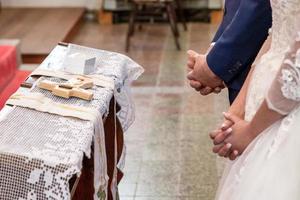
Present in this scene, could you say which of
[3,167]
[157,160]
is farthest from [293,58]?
[157,160]

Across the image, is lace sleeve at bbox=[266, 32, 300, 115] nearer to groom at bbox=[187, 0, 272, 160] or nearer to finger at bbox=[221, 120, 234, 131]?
finger at bbox=[221, 120, 234, 131]

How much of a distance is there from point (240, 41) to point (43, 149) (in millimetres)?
715

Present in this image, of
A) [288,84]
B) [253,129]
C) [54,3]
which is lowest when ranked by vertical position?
[54,3]

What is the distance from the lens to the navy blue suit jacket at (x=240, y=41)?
161 cm

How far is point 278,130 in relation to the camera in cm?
128

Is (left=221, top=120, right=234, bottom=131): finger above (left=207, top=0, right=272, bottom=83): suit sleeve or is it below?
below

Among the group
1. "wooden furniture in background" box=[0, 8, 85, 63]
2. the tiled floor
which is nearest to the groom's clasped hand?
the tiled floor

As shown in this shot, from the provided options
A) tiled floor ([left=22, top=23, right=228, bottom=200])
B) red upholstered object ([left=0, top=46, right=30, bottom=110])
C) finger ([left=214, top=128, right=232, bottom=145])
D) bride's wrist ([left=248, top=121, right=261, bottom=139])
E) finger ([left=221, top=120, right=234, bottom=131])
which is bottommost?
tiled floor ([left=22, top=23, right=228, bottom=200])

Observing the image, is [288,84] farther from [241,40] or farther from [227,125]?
[241,40]

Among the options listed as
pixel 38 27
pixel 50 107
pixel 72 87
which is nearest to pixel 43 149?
pixel 50 107

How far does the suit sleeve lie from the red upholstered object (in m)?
1.40

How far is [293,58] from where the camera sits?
1.15 metres

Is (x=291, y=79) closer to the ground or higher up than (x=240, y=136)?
higher up

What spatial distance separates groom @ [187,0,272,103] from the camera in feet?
5.29
